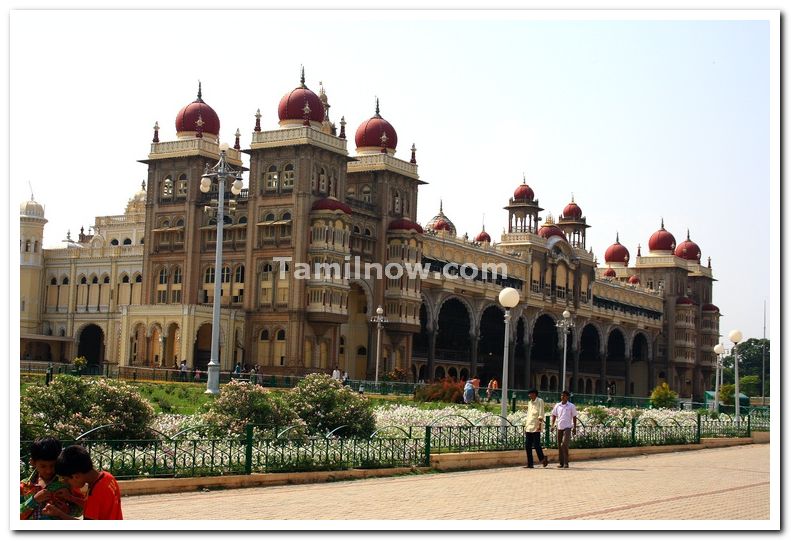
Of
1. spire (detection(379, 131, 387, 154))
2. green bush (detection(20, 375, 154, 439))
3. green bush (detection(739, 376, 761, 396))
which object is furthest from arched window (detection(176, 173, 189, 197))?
green bush (detection(739, 376, 761, 396))

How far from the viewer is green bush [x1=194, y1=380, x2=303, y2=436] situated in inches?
716

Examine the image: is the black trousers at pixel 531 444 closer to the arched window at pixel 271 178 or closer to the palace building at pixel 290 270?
the palace building at pixel 290 270

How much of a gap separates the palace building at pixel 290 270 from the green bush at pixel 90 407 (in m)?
28.8

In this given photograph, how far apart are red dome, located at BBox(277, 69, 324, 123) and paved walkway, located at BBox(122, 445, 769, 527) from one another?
3848 cm

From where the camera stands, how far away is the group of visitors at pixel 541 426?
66.3ft

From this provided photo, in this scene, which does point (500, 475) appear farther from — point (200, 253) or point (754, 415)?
point (200, 253)

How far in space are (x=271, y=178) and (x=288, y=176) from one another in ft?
3.41

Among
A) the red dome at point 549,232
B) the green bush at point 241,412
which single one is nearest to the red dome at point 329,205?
the red dome at point 549,232

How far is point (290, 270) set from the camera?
181ft

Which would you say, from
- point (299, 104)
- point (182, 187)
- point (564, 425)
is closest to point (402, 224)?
point (299, 104)

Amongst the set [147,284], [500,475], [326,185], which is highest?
[326,185]
